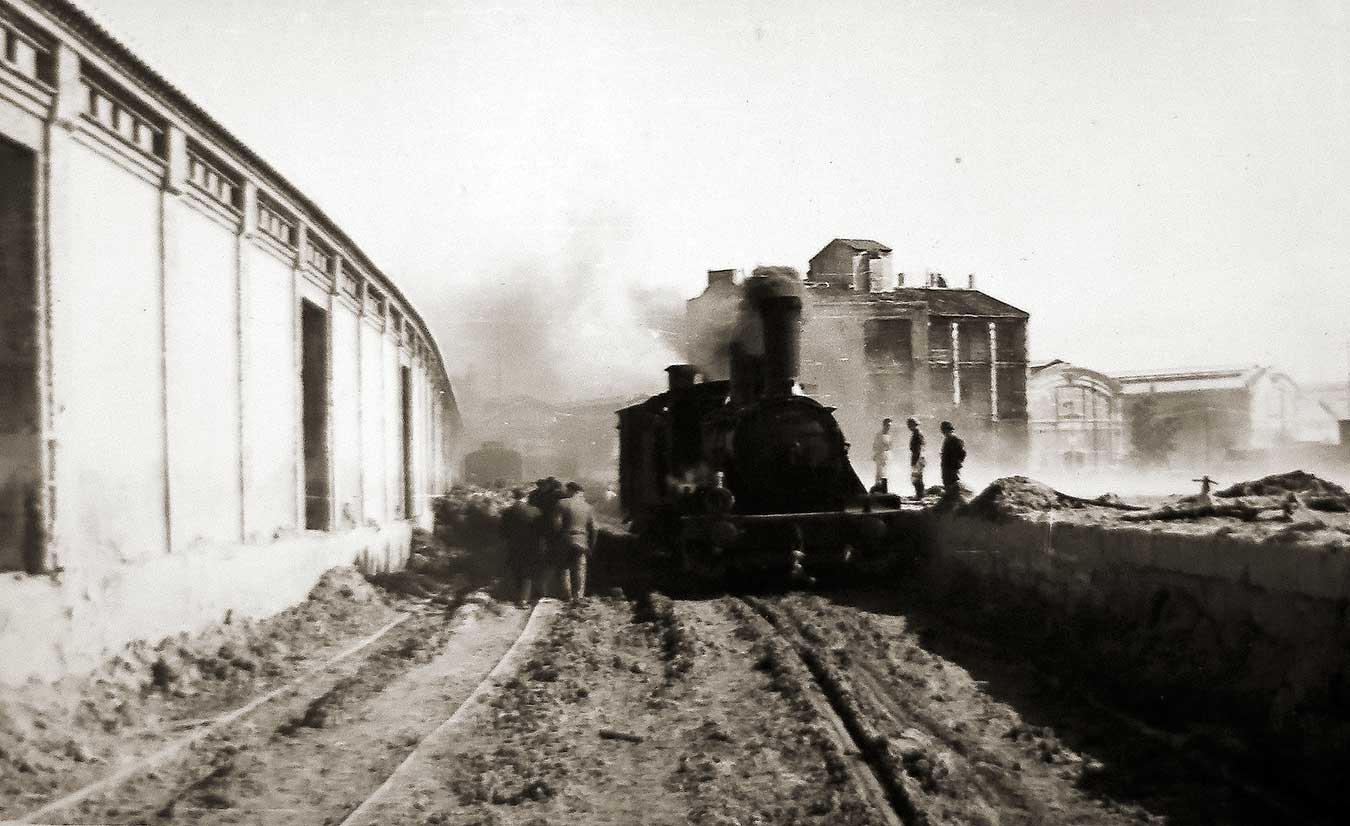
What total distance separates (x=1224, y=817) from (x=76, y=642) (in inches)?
264

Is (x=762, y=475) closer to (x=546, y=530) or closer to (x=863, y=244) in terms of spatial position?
(x=546, y=530)

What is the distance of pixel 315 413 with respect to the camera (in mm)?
14477

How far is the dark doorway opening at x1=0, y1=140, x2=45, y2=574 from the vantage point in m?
7.06

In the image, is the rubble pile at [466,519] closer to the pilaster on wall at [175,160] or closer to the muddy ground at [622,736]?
the muddy ground at [622,736]

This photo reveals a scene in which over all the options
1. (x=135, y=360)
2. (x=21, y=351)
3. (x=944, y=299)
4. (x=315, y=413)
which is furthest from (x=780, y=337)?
(x=944, y=299)

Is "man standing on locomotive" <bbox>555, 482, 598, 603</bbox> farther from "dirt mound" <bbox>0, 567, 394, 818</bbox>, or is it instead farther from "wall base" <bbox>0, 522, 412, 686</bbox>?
"dirt mound" <bbox>0, 567, 394, 818</bbox>

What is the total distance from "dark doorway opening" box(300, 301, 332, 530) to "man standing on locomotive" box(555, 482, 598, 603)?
304cm

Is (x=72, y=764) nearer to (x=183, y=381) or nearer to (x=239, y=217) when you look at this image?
(x=183, y=381)

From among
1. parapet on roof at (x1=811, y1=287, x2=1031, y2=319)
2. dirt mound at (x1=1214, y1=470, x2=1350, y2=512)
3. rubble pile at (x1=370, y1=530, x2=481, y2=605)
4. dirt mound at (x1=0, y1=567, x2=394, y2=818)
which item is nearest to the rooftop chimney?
parapet on roof at (x1=811, y1=287, x2=1031, y2=319)

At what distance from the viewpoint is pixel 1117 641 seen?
787 centimetres

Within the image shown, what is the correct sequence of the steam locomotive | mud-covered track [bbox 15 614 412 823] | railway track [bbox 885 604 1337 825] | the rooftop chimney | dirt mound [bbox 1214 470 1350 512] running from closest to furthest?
railway track [bbox 885 604 1337 825]
mud-covered track [bbox 15 614 412 823]
dirt mound [bbox 1214 470 1350 512]
the steam locomotive
the rooftop chimney

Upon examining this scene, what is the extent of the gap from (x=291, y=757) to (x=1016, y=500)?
26.4ft

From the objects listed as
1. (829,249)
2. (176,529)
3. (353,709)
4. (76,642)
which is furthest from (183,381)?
(829,249)

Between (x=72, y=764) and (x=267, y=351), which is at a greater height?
(x=267, y=351)
